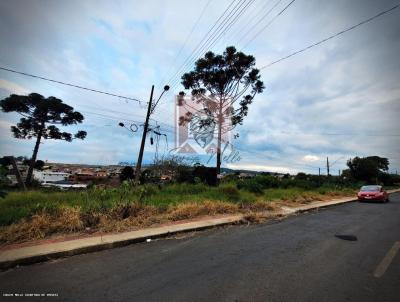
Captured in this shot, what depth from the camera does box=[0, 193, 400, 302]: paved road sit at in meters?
3.39

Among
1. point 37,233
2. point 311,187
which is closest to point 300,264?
point 37,233

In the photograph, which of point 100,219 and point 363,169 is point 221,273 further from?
point 363,169

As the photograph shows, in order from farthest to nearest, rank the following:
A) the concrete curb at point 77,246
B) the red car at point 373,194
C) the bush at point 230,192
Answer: the red car at point 373,194, the bush at point 230,192, the concrete curb at point 77,246

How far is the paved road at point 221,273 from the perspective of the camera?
3.39 meters

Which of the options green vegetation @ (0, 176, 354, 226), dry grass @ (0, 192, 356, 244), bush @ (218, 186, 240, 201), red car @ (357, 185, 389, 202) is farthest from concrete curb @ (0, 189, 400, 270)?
red car @ (357, 185, 389, 202)

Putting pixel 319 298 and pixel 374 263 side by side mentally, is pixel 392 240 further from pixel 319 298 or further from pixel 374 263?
pixel 319 298

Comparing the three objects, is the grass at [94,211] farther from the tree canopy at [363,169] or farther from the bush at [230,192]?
the tree canopy at [363,169]

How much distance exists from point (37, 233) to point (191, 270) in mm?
4054

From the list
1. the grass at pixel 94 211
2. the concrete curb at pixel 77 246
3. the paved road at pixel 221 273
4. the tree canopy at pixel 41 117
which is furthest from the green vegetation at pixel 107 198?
the tree canopy at pixel 41 117

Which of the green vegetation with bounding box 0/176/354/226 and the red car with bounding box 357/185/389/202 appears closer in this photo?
the green vegetation with bounding box 0/176/354/226

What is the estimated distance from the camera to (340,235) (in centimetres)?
Answer: 710

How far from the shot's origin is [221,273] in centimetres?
409

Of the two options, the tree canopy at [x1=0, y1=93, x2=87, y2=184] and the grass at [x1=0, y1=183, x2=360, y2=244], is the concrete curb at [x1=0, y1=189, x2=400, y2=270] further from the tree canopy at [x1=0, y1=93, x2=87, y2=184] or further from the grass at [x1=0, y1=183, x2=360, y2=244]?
the tree canopy at [x1=0, y1=93, x2=87, y2=184]

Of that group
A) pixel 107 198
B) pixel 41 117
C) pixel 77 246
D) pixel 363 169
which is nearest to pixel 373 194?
pixel 107 198
